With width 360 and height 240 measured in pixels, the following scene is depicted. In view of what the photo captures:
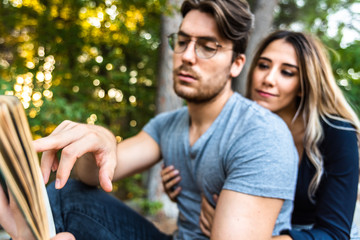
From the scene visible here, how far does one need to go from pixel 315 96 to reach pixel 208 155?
31.5 inches

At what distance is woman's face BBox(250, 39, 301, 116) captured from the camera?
6.55 feet

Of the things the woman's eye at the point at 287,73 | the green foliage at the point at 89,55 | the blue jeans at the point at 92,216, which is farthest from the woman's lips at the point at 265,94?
the green foliage at the point at 89,55

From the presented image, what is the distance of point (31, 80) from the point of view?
327cm

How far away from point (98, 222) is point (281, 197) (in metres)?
0.92

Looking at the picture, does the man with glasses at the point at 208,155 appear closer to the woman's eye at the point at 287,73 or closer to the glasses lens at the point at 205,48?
the glasses lens at the point at 205,48

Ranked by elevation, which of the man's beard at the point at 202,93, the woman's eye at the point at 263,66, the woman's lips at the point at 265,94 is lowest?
the woman's lips at the point at 265,94

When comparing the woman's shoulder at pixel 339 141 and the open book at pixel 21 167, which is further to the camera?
the woman's shoulder at pixel 339 141

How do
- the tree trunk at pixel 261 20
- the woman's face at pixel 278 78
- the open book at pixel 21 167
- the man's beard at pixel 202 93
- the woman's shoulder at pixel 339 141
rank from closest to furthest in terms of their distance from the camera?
the open book at pixel 21 167 < the woman's shoulder at pixel 339 141 < the man's beard at pixel 202 93 < the woman's face at pixel 278 78 < the tree trunk at pixel 261 20

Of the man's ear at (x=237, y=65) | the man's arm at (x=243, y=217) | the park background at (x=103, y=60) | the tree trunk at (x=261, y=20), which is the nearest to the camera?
the man's arm at (x=243, y=217)

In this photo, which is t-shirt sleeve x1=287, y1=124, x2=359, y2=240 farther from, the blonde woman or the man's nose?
the man's nose

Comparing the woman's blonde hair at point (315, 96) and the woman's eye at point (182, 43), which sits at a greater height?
the woman's eye at point (182, 43)

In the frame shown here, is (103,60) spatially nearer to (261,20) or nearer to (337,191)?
(261,20)

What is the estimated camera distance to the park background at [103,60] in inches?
125

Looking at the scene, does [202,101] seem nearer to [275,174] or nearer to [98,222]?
[275,174]
